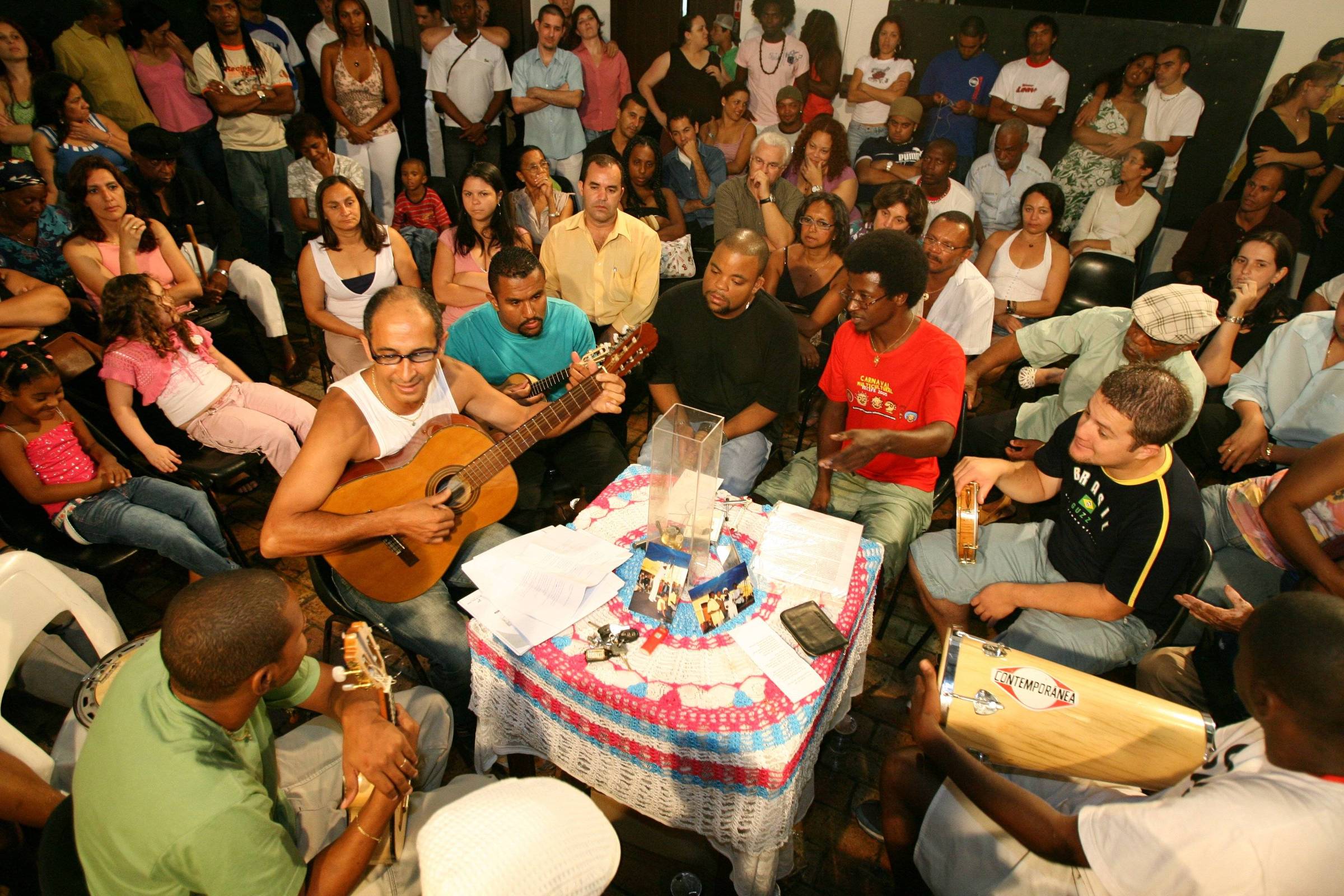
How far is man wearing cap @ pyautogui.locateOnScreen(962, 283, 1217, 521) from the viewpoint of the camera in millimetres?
3217

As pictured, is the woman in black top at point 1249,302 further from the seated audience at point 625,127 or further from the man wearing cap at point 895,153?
the seated audience at point 625,127

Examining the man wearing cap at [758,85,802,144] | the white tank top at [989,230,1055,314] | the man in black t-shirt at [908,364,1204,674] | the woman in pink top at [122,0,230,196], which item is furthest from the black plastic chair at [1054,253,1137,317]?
the woman in pink top at [122,0,230,196]

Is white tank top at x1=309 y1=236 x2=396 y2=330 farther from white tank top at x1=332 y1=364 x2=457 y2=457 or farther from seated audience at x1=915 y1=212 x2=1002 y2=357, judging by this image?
seated audience at x1=915 y1=212 x2=1002 y2=357

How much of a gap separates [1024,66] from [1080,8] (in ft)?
2.58

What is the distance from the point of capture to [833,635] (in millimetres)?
2150

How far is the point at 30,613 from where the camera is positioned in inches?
85.7

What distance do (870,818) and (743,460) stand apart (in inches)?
67.7

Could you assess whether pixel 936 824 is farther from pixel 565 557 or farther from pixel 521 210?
pixel 521 210

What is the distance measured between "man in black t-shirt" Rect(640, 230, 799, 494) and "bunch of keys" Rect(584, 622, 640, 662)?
1.48 m

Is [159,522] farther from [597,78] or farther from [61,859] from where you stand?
[597,78]

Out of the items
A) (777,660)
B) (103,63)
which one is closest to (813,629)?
(777,660)

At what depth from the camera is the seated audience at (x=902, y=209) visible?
475cm

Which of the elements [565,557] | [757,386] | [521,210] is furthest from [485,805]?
[521,210]

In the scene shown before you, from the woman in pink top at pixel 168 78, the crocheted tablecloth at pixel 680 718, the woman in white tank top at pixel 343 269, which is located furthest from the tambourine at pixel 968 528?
the woman in pink top at pixel 168 78
